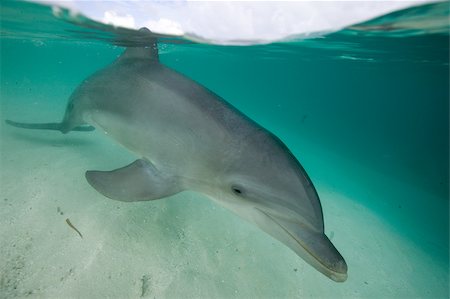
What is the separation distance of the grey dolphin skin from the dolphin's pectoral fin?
0.01 meters

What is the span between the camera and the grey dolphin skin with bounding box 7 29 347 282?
3.04 m

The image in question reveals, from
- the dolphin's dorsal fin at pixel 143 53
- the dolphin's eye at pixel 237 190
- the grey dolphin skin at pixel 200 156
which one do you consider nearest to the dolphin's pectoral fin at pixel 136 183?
the grey dolphin skin at pixel 200 156

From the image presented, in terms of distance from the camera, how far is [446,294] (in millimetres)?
5887

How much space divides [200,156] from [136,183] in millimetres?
1057

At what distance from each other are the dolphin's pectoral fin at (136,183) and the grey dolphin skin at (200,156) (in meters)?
0.01

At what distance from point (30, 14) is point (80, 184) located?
9.87 meters

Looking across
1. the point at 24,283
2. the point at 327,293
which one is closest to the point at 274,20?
the point at 327,293

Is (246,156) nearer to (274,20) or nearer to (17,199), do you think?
(17,199)

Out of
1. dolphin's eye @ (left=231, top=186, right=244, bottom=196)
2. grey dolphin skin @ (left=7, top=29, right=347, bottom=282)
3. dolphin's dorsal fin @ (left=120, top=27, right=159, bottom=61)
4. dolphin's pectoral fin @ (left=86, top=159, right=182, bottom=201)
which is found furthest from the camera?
dolphin's dorsal fin @ (left=120, top=27, right=159, bottom=61)

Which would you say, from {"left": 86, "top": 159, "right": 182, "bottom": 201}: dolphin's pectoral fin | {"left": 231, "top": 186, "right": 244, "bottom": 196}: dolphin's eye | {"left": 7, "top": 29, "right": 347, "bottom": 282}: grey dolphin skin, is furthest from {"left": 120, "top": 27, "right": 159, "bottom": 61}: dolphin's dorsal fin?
{"left": 231, "top": 186, "right": 244, "bottom": 196}: dolphin's eye

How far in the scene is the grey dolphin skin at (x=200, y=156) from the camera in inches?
120

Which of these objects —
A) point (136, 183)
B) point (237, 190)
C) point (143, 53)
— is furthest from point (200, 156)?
point (143, 53)

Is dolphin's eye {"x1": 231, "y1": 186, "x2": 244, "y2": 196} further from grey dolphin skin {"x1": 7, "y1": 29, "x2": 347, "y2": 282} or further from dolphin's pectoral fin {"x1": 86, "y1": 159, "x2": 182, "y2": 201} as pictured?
dolphin's pectoral fin {"x1": 86, "y1": 159, "x2": 182, "y2": 201}

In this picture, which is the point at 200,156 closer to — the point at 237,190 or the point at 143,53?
the point at 237,190
